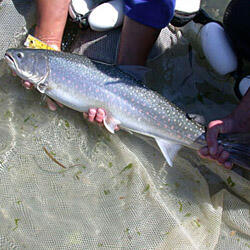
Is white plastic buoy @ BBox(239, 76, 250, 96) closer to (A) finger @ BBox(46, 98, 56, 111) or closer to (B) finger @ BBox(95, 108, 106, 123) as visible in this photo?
(B) finger @ BBox(95, 108, 106, 123)

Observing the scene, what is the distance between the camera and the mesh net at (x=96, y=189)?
236 cm

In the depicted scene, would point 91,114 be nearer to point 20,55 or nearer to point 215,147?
point 20,55

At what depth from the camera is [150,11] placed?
8.60 ft

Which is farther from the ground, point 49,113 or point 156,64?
point 156,64

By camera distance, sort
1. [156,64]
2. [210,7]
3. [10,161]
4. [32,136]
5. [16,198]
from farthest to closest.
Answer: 1. [210,7]
2. [156,64]
3. [32,136]
4. [10,161]
5. [16,198]

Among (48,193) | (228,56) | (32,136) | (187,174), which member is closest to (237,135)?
(187,174)

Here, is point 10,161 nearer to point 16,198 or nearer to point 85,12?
point 16,198

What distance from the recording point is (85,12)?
9.79 feet

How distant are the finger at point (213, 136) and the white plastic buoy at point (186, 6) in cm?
121

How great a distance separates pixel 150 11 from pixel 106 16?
0.49 m

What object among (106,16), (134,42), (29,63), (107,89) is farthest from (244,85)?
(29,63)

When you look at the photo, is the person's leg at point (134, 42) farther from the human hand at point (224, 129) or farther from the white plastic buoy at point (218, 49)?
the human hand at point (224, 129)

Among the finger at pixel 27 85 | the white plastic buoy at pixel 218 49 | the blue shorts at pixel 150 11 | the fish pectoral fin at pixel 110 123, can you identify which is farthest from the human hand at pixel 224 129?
the finger at pixel 27 85

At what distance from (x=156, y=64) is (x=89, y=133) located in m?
1.08
